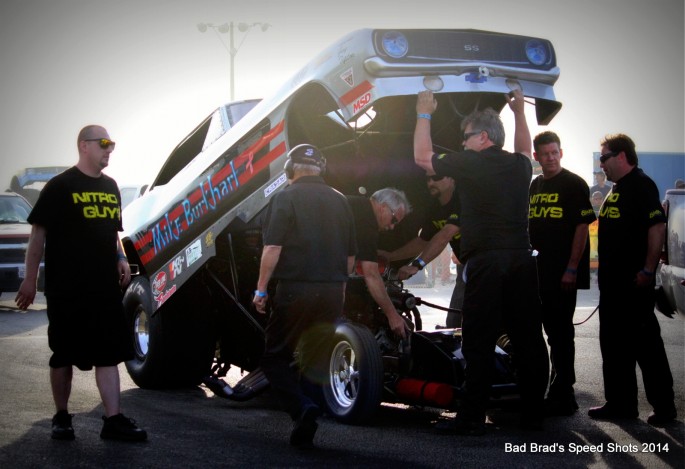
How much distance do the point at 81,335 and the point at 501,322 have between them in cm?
259

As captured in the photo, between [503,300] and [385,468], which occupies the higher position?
[503,300]

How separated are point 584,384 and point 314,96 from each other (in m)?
3.36

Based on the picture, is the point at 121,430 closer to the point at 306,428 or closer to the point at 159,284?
the point at 306,428

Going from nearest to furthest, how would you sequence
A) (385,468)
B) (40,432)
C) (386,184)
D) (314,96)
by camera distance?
(385,468), (40,432), (314,96), (386,184)

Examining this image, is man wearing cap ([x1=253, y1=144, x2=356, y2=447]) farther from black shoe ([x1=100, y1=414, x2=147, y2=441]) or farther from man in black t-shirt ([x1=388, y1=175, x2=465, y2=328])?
man in black t-shirt ([x1=388, y1=175, x2=465, y2=328])

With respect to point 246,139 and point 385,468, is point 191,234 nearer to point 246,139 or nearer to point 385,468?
point 246,139

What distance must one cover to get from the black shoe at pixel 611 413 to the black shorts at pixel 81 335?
Answer: 3186mm

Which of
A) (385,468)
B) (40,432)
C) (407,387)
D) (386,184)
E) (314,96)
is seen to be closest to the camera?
(385,468)

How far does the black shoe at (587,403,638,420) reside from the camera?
680cm

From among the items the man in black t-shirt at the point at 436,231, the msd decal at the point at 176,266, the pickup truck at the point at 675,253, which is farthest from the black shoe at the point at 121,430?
the pickup truck at the point at 675,253

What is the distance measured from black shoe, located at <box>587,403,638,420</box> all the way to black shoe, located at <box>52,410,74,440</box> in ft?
11.2

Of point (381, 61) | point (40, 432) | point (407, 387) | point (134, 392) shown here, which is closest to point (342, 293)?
point (407, 387)

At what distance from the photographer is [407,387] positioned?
21.9ft

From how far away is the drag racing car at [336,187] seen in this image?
6625 millimetres
